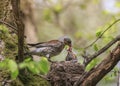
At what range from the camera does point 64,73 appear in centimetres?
421

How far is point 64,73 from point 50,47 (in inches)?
22.1

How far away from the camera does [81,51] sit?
4035 mm

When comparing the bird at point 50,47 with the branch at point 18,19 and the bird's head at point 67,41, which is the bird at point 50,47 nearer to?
the bird's head at point 67,41

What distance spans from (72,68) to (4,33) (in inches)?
29.6

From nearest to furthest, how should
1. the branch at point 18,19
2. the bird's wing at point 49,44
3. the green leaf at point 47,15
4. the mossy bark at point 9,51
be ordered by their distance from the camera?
the branch at point 18,19, the mossy bark at point 9,51, the bird's wing at point 49,44, the green leaf at point 47,15

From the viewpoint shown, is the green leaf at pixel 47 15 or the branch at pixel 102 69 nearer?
the branch at pixel 102 69

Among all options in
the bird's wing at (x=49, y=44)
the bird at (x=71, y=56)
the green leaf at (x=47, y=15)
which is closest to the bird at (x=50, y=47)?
the bird's wing at (x=49, y=44)

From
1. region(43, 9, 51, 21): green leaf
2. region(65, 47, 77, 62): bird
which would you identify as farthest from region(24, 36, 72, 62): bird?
region(43, 9, 51, 21): green leaf

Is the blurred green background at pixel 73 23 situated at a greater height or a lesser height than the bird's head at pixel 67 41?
greater

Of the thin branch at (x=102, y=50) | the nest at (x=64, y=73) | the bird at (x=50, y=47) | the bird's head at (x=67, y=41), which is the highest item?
the bird's head at (x=67, y=41)

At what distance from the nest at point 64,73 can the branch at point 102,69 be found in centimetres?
44

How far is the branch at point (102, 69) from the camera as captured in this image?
3565 mm

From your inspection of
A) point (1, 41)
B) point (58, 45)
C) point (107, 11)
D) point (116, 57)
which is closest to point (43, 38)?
point (107, 11)

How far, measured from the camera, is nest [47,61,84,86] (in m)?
4.06
